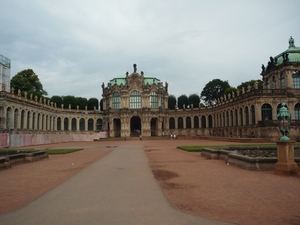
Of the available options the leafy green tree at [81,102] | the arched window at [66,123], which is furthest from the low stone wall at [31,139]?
the leafy green tree at [81,102]

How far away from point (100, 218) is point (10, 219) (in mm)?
2611

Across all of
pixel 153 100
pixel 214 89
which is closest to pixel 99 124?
pixel 153 100

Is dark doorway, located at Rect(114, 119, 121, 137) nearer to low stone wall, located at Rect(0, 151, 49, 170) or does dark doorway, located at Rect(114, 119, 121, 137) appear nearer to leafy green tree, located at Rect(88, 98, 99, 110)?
leafy green tree, located at Rect(88, 98, 99, 110)

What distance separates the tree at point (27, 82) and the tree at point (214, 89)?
199 feet

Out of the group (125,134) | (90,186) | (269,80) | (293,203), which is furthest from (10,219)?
(125,134)

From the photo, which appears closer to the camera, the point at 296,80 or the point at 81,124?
the point at 296,80

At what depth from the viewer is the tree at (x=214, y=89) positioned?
102738mm

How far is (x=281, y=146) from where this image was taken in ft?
48.3

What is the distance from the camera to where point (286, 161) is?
47.2 ft

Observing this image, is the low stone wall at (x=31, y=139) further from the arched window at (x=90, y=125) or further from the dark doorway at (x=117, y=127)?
the arched window at (x=90, y=125)

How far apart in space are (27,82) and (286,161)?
82.3m

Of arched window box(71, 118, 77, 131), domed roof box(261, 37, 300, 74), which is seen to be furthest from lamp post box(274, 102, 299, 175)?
arched window box(71, 118, 77, 131)

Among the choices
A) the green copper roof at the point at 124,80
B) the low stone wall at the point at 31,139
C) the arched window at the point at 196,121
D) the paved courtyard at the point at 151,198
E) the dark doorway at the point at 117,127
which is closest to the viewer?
the paved courtyard at the point at 151,198

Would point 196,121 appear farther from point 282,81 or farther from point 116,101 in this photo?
point 282,81
